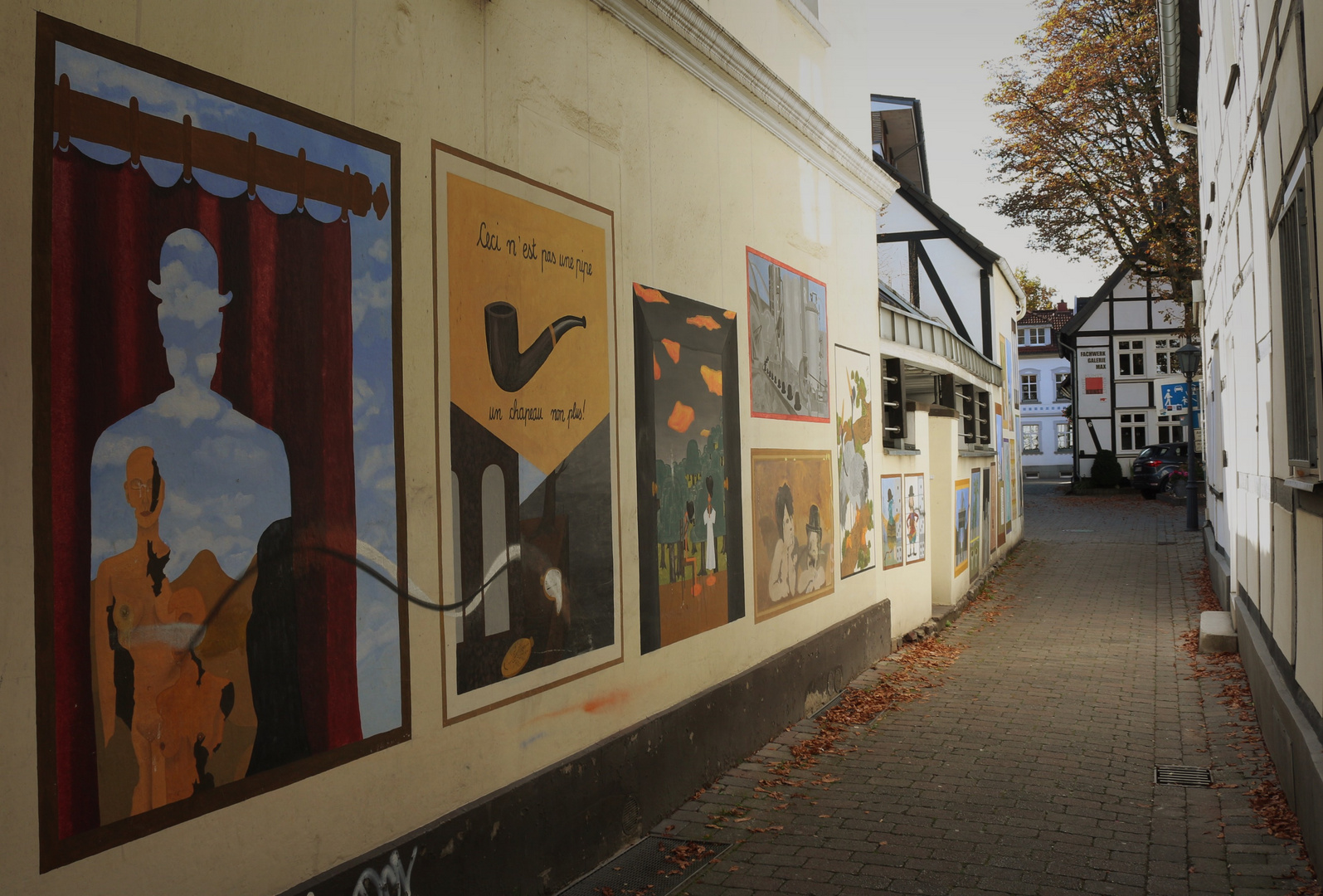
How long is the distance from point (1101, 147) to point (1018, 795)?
22.2 meters

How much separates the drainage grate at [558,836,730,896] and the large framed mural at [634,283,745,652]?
3.33ft

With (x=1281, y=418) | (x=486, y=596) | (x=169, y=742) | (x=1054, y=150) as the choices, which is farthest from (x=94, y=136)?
(x=1054, y=150)

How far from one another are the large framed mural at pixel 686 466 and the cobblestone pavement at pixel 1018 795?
1.11 m

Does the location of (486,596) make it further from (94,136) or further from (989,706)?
(989,706)

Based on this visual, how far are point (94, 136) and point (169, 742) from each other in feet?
5.45

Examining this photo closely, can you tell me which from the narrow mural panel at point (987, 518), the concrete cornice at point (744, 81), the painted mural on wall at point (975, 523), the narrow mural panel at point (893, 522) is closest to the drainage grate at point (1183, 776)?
the narrow mural panel at point (893, 522)

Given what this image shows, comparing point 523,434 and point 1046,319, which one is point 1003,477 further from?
point 1046,319

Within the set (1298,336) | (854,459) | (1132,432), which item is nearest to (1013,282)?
(854,459)

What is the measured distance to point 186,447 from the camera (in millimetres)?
2930

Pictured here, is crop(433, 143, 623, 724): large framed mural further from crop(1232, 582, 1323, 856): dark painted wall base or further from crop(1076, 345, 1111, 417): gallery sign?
crop(1076, 345, 1111, 417): gallery sign

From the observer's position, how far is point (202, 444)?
298 cm

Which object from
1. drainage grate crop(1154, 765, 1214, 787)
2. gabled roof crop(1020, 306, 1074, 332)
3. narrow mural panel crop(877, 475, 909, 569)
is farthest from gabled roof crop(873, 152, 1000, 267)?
gabled roof crop(1020, 306, 1074, 332)

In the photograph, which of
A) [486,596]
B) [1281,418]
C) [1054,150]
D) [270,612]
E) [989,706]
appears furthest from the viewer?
[1054,150]

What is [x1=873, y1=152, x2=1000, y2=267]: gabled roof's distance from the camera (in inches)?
798
